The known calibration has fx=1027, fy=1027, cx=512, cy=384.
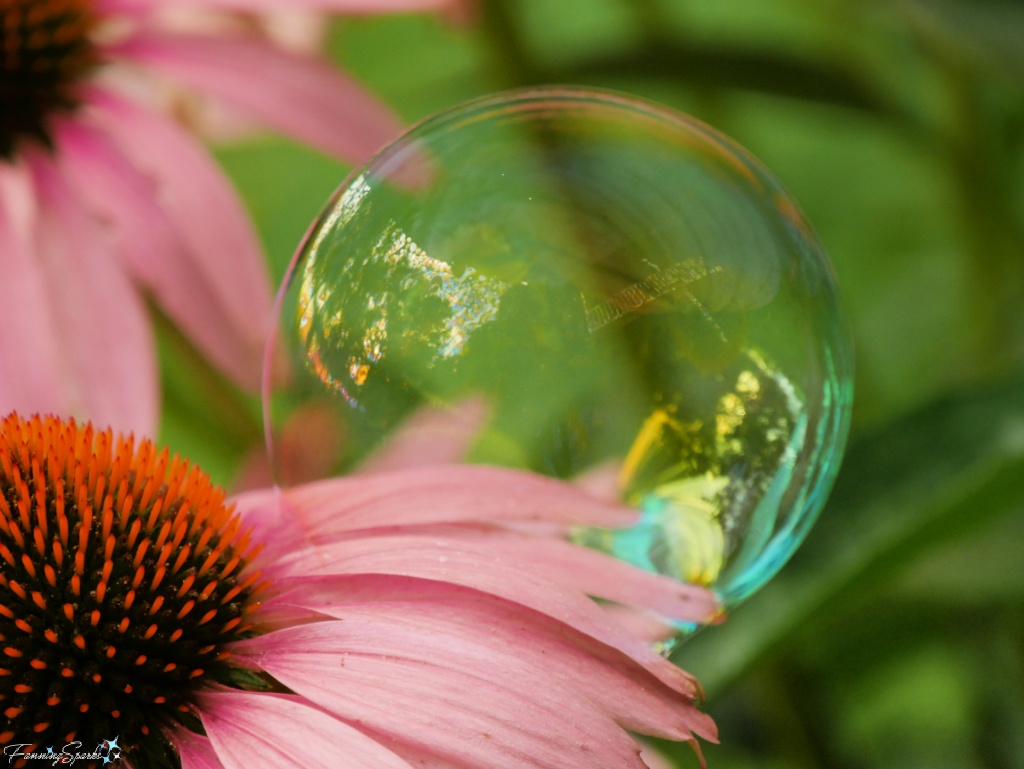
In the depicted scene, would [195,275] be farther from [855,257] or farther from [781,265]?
[855,257]

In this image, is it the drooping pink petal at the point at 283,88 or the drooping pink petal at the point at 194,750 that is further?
the drooping pink petal at the point at 283,88

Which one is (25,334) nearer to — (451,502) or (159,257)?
(159,257)

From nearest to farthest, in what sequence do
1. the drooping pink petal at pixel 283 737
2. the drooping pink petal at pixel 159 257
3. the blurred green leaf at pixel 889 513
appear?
the drooping pink petal at pixel 283 737 < the blurred green leaf at pixel 889 513 < the drooping pink petal at pixel 159 257

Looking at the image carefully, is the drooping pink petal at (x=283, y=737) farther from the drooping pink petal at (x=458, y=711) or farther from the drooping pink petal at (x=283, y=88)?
the drooping pink petal at (x=283, y=88)

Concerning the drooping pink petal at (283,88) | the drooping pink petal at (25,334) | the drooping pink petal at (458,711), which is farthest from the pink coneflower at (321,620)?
the drooping pink petal at (283,88)

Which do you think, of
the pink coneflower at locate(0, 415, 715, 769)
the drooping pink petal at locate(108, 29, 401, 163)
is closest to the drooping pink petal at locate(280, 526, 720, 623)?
the pink coneflower at locate(0, 415, 715, 769)

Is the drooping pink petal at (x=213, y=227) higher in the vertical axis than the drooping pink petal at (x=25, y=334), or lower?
higher

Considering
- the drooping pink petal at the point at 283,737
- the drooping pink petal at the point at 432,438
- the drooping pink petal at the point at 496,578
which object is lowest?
the drooping pink petal at the point at 283,737

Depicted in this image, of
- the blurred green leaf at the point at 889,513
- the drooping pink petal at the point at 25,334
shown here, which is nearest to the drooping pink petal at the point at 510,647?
the blurred green leaf at the point at 889,513

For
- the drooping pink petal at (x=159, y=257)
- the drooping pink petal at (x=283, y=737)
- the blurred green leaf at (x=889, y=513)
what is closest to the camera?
the drooping pink petal at (x=283, y=737)
